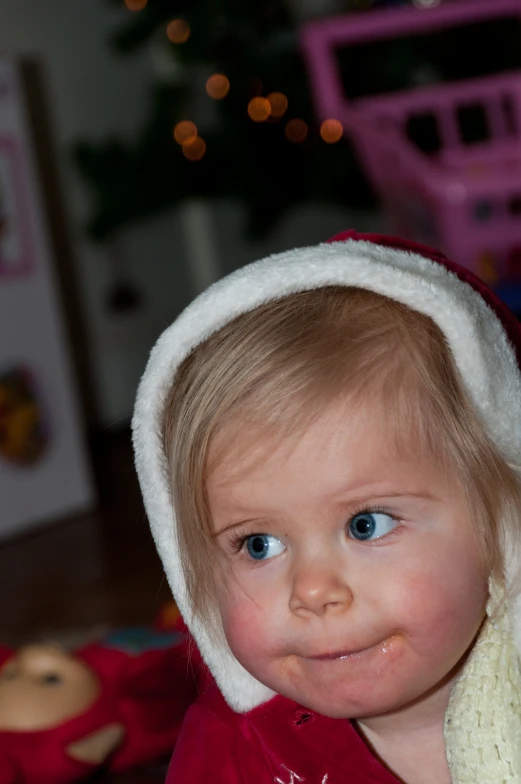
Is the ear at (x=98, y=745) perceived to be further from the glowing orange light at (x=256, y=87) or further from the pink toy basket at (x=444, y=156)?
the glowing orange light at (x=256, y=87)

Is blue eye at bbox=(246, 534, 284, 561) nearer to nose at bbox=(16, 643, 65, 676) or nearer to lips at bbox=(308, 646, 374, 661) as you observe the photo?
lips at bbox=(308, 646, 374, 661)

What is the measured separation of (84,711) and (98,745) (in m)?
0.03

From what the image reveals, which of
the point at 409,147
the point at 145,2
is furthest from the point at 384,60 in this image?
the point at 409,147

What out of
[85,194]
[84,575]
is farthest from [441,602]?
[85,194]

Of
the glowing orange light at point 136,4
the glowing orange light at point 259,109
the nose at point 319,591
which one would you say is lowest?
the glowing orange light at point 259,109

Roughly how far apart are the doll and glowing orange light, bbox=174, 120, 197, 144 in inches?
64.8

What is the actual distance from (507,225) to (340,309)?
1090 mm

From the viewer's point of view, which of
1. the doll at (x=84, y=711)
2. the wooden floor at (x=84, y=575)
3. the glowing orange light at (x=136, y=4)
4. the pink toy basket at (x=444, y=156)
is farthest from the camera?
the glowing orange light at (x=136, y=4)

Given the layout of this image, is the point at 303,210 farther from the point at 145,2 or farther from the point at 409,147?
the point at 409,147

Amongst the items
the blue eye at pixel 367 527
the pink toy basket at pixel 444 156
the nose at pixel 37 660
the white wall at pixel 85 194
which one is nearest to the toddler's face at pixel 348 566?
the blue eye at pixel 367 527

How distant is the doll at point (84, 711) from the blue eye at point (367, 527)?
1.31 ft

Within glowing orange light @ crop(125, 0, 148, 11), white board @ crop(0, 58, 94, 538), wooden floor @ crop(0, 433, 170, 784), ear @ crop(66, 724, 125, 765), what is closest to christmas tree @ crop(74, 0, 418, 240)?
glowing orange light @ crop(125, 0, 148, 11)

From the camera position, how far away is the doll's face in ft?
3.58

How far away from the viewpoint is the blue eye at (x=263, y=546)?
0.72 metres
